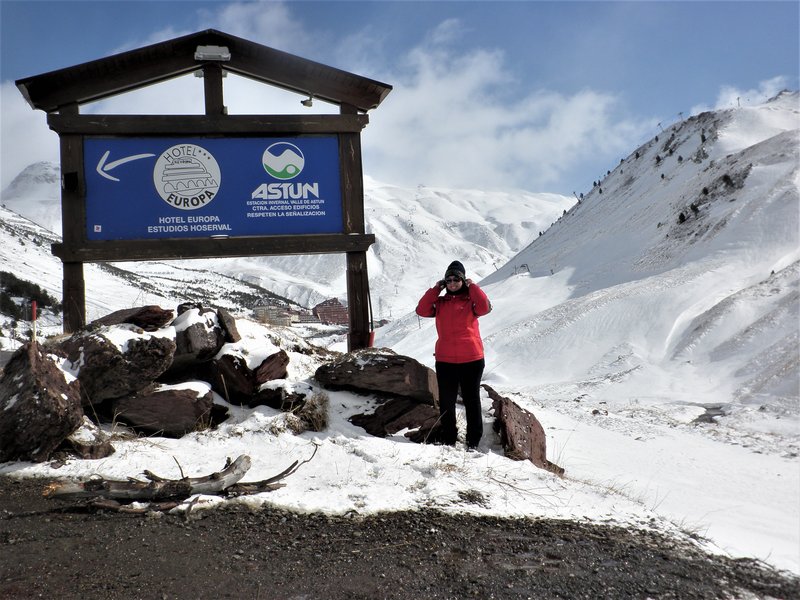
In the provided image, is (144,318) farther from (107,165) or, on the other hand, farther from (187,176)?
(107,165)

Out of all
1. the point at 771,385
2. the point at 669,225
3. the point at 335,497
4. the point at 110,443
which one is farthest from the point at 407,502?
the point at 669,225

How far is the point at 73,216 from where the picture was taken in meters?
6.52

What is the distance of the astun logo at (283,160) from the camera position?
6887mm

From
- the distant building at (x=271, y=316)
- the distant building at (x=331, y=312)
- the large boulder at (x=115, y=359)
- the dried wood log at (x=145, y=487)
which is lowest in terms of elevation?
the dried wood log at (x=145, y=487)

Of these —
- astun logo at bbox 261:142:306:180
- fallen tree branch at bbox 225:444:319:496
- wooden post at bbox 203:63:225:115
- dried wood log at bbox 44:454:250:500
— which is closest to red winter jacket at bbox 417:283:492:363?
fallen tree branch at bbox 225:444:319:496

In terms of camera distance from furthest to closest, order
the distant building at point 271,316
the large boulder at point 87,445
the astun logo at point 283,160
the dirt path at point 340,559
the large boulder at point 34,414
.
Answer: the distant building at point 271,316, the astun logo at point 283,160, the large boulder at point 87,445, the large boulder at point 34,414, the dirt path at point 340,559

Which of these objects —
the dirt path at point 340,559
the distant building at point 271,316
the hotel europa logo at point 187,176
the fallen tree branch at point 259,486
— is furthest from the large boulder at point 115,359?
the distant building at point 271,316

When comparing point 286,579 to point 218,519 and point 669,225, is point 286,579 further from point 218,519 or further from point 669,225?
point 669,225

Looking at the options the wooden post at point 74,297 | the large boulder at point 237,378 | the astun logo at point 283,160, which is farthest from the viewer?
the astun logo at point 283,160

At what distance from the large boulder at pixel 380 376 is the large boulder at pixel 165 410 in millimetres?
1252

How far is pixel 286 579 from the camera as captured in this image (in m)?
2.72

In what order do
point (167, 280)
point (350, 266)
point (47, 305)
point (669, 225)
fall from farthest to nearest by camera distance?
point (167, 280) → point (47, 305) → point (669, 225) → point (350, 266)

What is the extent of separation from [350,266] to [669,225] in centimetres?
2092

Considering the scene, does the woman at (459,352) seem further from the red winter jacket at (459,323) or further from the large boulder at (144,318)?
the large boulder at (144,318)
